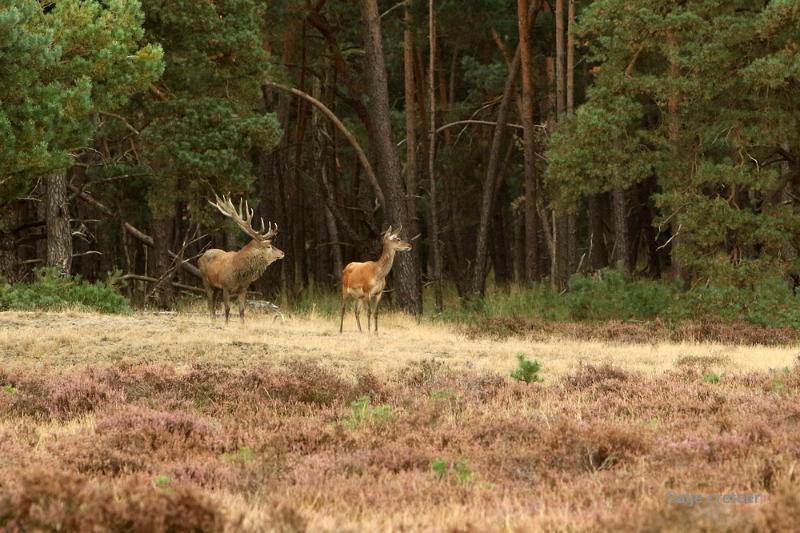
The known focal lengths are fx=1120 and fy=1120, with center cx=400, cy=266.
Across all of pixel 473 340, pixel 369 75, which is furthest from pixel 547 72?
pixel 473 340

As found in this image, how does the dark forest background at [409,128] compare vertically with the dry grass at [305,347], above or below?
above

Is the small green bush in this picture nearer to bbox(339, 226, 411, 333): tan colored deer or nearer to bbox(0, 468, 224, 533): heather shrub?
bbox(339, 226, 411, 333): tan colored deer

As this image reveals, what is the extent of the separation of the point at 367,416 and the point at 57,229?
605 inches

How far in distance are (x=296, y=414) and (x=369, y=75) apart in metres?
17.5

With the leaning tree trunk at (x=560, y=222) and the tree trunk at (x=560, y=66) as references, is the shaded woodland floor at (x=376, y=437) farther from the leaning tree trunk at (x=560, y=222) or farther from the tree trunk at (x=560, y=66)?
the leaning tree trunk at (x=560, y=222)

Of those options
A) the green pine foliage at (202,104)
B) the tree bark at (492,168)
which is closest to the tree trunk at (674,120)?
the tree bark at (492,168)

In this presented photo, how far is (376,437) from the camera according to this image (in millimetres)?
9594

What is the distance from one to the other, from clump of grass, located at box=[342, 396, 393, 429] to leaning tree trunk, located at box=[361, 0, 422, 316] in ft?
53.8

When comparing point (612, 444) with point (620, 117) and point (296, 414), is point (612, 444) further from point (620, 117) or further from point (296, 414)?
point (620, 117)

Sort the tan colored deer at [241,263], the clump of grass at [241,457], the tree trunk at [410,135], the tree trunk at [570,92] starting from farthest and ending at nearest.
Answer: the tree trunk at [410,135] < the tree trunk at [570,92] < the tan colored deer at [241,263] < the clump of grass at [241,457]

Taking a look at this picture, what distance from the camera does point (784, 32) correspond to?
22391mm

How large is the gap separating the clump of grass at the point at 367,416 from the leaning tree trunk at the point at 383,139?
1641cm

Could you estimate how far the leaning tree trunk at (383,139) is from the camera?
27.5m

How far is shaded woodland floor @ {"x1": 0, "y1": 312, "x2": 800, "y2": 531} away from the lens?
6.48 meters
